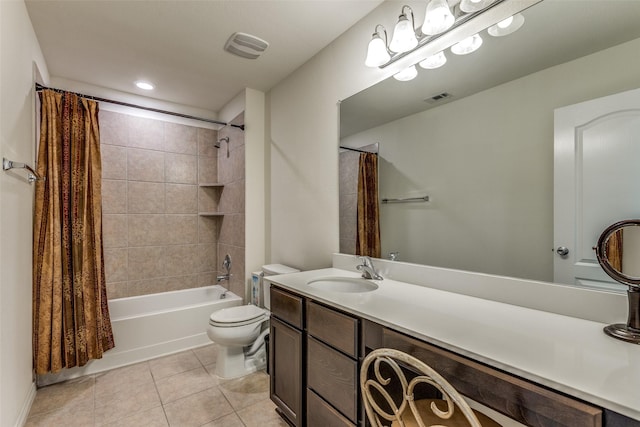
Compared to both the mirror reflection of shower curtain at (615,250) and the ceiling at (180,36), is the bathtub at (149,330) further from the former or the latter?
the mirror reflection of shower curtain at (615,250)

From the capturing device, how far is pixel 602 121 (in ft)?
3.41

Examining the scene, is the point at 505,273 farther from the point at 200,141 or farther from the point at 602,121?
the point at 200,141

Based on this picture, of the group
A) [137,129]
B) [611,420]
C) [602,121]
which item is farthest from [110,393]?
[602,121]

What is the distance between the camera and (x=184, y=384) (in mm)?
2211

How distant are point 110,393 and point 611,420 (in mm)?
2738

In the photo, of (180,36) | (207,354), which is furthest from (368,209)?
(207,354)

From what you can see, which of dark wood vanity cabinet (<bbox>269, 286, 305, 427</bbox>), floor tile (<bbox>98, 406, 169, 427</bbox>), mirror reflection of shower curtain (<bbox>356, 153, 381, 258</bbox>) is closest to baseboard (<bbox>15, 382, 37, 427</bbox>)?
floor tile (<bbox>98, 406, 169, 427</bbox>)

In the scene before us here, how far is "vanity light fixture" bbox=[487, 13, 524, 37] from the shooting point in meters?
1.24

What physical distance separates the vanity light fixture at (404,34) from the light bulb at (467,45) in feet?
0.72

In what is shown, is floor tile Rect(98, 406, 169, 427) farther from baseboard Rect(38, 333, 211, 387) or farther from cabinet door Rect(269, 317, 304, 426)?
baseboard Rect(38, 333, 211, 387)

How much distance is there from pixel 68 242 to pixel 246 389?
1.79 meters

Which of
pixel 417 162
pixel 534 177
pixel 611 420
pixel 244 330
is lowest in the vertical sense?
pixel 244 330

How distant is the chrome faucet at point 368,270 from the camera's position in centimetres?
177

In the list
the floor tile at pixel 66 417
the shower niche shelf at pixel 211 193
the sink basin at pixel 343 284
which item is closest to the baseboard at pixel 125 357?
the floor tile at pixel 66 417
